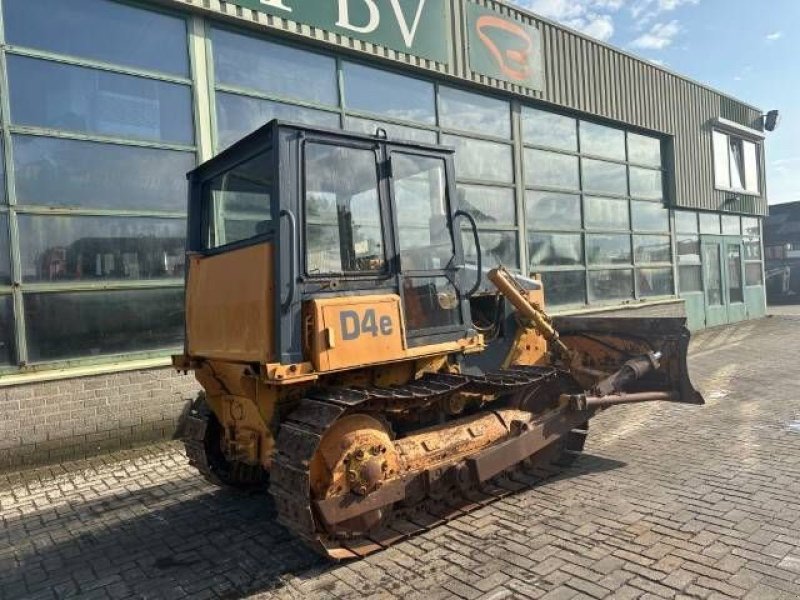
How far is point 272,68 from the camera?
27.8 feet

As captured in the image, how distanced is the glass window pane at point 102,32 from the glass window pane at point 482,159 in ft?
16.0

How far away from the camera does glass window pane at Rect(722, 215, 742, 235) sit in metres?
18.6

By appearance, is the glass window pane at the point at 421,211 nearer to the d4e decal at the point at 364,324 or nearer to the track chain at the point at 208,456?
the d4e decal at the point at 364,324

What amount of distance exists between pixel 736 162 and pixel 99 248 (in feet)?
64.2

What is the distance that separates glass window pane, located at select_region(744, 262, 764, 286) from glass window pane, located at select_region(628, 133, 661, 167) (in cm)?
628

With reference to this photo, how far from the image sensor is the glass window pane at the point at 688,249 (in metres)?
16.5

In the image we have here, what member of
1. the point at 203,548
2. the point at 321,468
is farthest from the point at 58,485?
the point at 321,468

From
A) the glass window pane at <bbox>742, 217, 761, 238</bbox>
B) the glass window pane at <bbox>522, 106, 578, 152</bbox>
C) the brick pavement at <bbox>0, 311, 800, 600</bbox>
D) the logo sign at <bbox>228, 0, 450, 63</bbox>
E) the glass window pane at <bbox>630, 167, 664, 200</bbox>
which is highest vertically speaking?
the logo sign at <bbox>228, 0, 450, 63</bbox>

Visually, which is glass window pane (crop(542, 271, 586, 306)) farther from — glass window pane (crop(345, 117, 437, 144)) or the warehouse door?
the warehouse door

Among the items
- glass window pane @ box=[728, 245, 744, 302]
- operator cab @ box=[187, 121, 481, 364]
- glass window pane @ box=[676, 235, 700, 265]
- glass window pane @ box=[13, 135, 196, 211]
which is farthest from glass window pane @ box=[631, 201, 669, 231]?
operator cab @ box=[187, 121, 481, 364]

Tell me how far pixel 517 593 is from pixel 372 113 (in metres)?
7.93

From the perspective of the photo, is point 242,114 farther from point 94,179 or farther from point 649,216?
point 649,216

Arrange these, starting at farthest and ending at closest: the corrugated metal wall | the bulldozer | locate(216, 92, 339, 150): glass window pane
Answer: the corrugated metal wall → locate(216, 92, 339, 150): glass window pane → the bulldozer

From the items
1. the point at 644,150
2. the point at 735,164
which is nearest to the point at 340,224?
the point at 644,150
